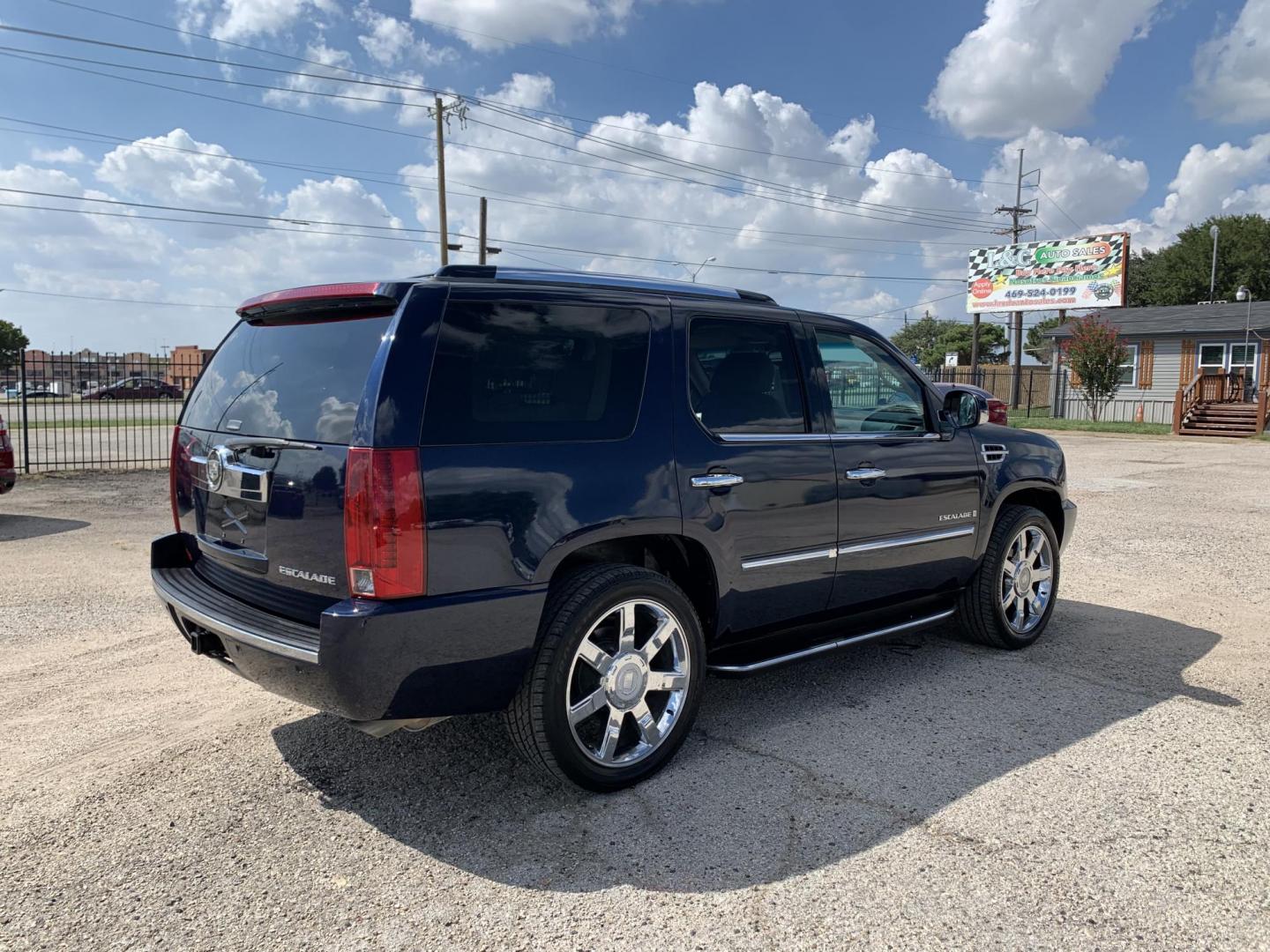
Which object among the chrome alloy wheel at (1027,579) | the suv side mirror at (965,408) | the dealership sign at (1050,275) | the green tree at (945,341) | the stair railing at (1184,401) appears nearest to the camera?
the suv side mirror at (965,408)

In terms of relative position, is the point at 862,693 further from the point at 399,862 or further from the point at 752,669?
the point at 399,862

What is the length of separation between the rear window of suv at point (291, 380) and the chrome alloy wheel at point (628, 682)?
1143mm

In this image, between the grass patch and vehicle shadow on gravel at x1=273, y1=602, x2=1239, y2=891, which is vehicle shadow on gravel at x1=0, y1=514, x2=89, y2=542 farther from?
the grass patch

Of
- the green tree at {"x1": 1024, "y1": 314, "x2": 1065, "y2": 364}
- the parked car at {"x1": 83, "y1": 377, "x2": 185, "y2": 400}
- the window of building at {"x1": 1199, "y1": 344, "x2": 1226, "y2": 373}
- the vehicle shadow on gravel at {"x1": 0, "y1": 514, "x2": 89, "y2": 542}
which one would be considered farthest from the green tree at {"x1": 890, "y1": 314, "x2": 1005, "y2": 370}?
the vehicle shadow on gravel at {"x1": 0, "y1": 514, "x2": 89, "y2": 542}

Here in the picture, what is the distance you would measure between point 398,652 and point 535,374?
1050mm

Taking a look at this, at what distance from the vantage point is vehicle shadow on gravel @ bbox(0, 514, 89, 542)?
867 cm

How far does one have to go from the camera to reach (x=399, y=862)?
116 inches

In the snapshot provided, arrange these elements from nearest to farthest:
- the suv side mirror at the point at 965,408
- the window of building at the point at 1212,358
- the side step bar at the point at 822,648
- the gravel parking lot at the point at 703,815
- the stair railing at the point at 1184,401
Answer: the gravel parking lot at the point at 703,815
the side step bar at the point at 822,648
the suv side mirror at the point at 965,408
the stair railing at the point at 1184,401
the window of building at the point at 1212,358

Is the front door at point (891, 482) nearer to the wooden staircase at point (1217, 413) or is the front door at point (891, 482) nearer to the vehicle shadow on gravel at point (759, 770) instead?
the vehicle shadow on gravel at point (759, 770)

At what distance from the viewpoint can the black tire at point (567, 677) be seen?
3174 mm

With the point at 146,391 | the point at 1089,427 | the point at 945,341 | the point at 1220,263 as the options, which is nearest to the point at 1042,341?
the point at 1220,263

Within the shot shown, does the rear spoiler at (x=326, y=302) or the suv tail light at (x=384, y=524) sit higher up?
the rear spoiler at (x=326, y=302)

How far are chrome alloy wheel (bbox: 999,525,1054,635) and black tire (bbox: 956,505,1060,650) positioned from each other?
A: 4 centimetres

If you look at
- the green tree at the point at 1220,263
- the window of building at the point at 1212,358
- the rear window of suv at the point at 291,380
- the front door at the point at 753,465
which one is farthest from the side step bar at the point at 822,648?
the green tree at the point at 1220,263
